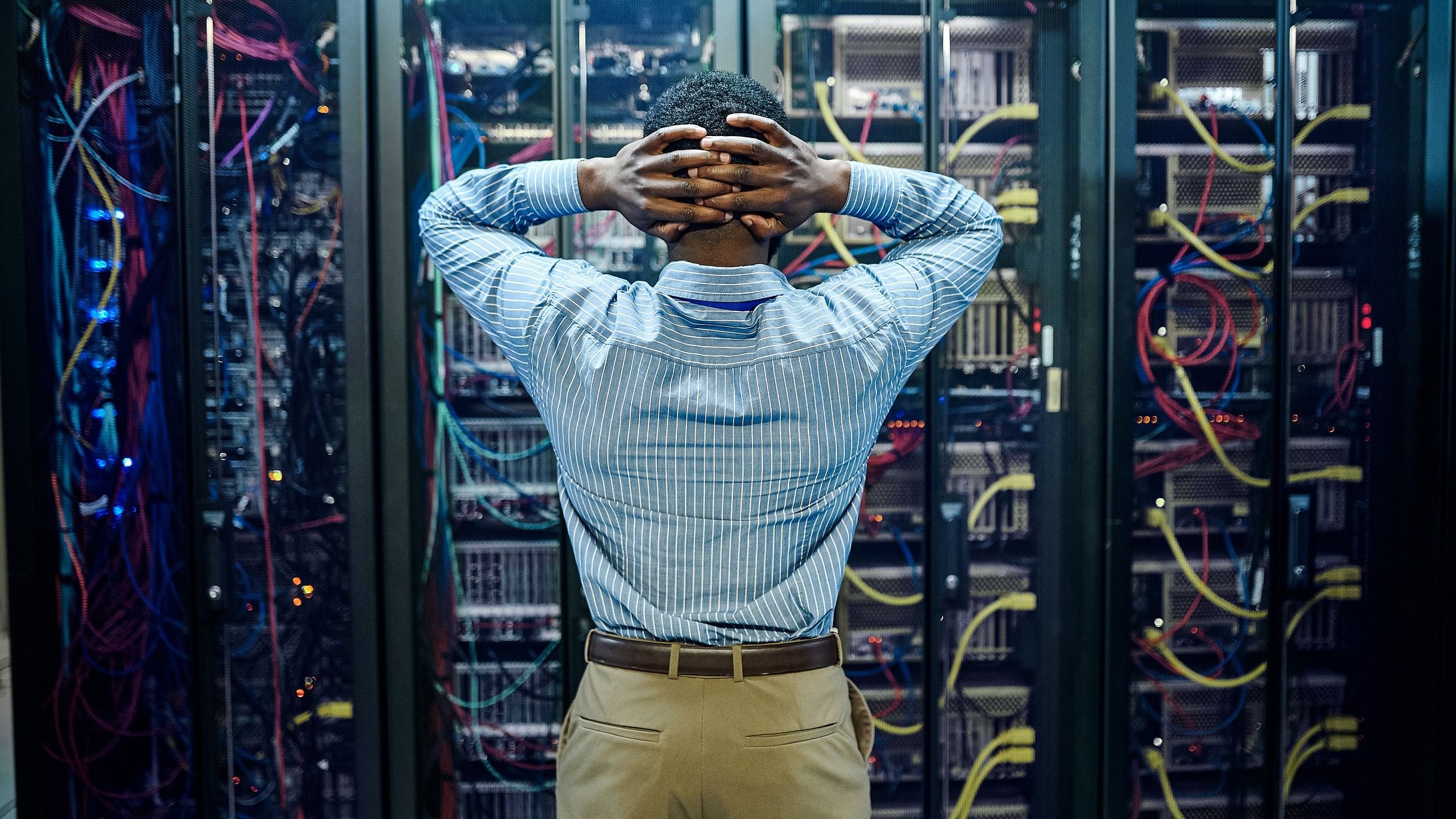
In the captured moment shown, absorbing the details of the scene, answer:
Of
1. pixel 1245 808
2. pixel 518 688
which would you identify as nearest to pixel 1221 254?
pixel 1245 808

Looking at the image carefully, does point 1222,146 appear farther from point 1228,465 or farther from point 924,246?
point 924,246

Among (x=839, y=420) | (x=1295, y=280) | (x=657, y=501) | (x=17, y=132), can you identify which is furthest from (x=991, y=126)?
(x=17, y=132)

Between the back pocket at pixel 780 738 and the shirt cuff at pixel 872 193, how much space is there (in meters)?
0.68

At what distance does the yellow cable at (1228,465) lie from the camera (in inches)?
77.4

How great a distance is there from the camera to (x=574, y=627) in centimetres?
191

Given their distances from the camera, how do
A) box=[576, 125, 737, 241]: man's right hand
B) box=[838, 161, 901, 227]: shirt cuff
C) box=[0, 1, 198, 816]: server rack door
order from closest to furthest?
box=[576, 125, 737, 241]: man's right hand
box=[838, 161, 901, 227]: shirt cuff
box=[0, 1, 198, 816]: server rack door

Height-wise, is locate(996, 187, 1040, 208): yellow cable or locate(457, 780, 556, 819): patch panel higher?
locate(996, 187, 1040, 208): yellow cable

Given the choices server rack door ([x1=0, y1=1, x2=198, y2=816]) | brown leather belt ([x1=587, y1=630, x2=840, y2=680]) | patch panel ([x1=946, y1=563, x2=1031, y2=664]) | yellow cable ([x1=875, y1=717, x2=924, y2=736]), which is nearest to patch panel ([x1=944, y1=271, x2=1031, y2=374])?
patch panel ([x1=946, y1=563, x2=1031, y2=664])

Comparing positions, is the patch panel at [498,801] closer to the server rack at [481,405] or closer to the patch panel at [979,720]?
the server rack at [481,405]

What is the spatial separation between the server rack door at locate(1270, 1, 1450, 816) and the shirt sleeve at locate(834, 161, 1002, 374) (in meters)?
1.42

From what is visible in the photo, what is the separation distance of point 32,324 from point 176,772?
117 centimetres

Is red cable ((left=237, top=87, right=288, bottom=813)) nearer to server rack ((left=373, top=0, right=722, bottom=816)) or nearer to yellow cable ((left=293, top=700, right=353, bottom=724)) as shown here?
yellow cable ((left=293, top=700, right=353, bottom=724))

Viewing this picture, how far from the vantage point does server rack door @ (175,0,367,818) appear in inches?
73.3

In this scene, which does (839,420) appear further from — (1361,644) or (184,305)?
(1361,644)
